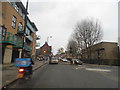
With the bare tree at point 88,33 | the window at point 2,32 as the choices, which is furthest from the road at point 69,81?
the bare tree at point 88,33

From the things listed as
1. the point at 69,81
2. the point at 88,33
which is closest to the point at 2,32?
the point at 69,81

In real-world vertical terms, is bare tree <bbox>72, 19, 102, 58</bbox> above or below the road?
above

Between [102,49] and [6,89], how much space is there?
4434 cm

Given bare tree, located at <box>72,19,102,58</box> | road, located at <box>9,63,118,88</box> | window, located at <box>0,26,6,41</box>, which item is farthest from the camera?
bare tree, located at <box>72,19,102,58</box>

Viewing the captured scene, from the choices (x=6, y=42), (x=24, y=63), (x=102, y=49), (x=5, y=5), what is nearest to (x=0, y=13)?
(x=5, y=5)

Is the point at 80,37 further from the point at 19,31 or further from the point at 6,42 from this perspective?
the point at 6,42

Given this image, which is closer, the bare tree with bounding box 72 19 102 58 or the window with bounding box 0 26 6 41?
the window with bounding box 0 26 6 41

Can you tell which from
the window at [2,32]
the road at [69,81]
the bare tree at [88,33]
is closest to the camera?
the road at [69,81]

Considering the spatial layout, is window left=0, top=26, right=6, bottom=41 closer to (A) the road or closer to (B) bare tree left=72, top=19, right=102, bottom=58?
(A) the road

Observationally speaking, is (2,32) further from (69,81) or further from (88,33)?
(88,33)

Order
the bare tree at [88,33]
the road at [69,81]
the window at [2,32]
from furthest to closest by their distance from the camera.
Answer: the bare tree at [88,33] < the window at [2,32] < the road at [69,81]

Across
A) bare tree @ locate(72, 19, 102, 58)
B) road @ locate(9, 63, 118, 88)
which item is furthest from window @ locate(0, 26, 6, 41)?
bare tree @ locate(72, 19, 102, 58)

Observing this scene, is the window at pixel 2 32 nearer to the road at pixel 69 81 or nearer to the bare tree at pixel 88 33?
the road at pixel 69 81

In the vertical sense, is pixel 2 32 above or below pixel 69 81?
above
